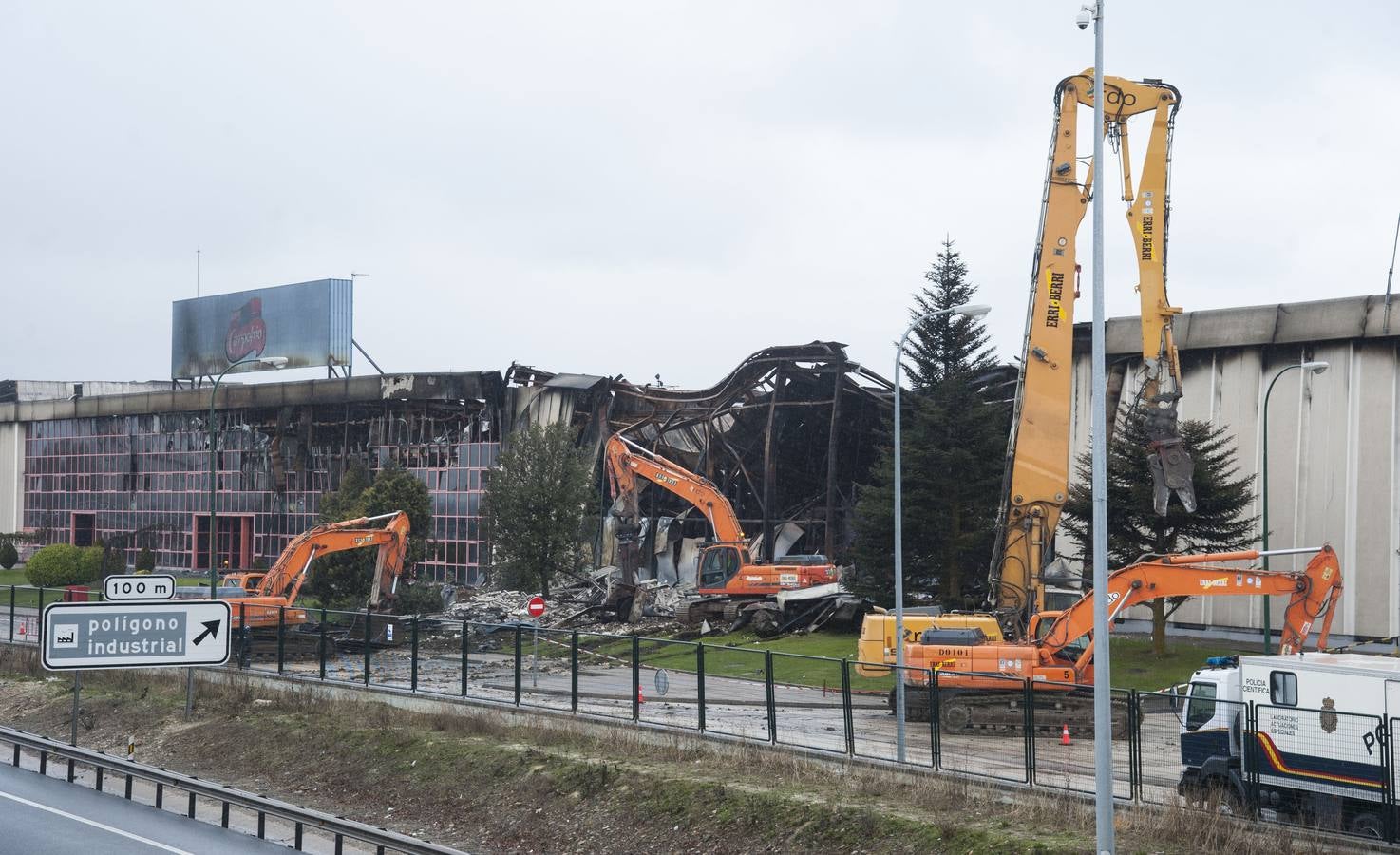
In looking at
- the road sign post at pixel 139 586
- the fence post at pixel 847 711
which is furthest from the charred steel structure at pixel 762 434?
the road sign post at pixel 139 586

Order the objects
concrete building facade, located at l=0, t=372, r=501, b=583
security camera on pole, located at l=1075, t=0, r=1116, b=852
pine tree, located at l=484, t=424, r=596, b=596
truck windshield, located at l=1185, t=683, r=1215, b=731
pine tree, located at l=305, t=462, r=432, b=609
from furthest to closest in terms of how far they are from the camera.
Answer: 1. concrete building facade, located at l=0, t=372, r=501, b=583
2. pine tree, located at l=484, t=424, r=596, b=596
3. pine tree, located at l=305, t=462, r=432, b=609
4. truck windshield, located at l=1185, t=683, r=1215, b=731
5. security camera on pole, located at l=1075, t=0, r=1116, b=852

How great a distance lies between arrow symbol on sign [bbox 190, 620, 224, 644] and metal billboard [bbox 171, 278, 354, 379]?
57394mm

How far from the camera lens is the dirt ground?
59.9ft

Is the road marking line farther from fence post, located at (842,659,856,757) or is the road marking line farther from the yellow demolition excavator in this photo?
the yellow demolition excavator

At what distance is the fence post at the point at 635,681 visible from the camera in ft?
89.9

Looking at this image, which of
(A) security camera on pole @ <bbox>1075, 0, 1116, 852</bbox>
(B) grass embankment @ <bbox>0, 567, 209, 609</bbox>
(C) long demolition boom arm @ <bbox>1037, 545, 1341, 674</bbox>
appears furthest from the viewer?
(B) grass embankment @ <bbox>0, 567, 209, 609</bbox>

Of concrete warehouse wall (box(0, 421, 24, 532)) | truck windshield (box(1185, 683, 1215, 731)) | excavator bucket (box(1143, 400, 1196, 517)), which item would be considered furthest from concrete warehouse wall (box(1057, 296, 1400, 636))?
concrete warehouse wall (box(0, 421, 24, 532))

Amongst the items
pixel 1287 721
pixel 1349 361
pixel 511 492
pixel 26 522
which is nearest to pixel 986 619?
pixel 1287 721

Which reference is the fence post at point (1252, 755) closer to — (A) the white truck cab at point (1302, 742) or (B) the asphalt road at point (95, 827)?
(A) the white truck cab at point (1302, 742)

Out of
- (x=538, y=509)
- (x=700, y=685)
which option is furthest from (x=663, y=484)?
(x=700, y=685)

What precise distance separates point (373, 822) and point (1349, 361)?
3728 cm

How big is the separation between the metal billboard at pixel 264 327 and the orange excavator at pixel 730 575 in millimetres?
30332

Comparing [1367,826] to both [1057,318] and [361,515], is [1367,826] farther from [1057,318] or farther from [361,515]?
[361,515]

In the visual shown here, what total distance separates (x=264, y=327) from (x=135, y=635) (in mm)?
66965
